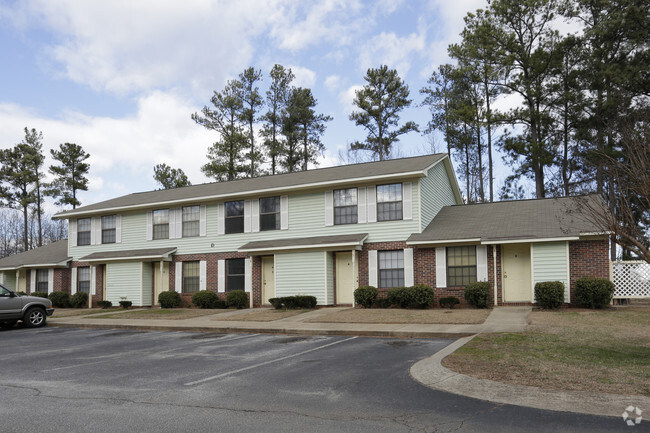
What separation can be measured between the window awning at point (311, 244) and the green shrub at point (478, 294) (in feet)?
14.8

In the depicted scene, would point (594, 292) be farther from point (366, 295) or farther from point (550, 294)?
point (366, 295)

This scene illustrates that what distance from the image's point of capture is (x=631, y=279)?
57.6 feet

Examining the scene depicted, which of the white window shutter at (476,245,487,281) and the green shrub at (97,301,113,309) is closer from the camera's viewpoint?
the white window shutter at (476,245,487,281)

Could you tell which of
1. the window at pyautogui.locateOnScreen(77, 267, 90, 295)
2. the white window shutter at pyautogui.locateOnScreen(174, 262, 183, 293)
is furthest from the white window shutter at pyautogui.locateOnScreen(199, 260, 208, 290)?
the window at pyautogui.locateOnScreen(77, 267, 90, 295)

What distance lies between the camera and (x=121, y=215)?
26859mm

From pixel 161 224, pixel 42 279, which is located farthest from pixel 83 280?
pixel 161 224

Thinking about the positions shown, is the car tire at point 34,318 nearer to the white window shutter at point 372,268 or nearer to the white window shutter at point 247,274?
the white window shutter at point 247,274

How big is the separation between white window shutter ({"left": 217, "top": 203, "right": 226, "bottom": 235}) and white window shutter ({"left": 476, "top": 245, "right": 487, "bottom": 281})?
11.8 meters

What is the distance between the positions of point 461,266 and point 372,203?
440 centimetres

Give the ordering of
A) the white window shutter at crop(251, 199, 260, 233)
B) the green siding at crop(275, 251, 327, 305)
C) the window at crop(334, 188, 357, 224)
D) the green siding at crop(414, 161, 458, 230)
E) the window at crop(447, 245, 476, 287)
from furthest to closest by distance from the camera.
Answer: the white window shutter at crop(251, 199, 260, 233), the window at crop(334, 188, 357, 224), the green siding at crop(414, 161, 458, 230), the green siding at crop(275, 251, 327, 305), the window at crop(447, 245, 476, 287)

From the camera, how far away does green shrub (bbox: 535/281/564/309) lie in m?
16.7

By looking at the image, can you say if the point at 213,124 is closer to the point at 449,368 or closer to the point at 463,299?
the point at 463,299

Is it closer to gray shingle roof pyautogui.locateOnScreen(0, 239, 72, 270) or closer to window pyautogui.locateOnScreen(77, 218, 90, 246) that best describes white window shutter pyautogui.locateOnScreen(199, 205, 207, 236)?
window pyautogui.locateOnScreen(77, 218, 90, 246)

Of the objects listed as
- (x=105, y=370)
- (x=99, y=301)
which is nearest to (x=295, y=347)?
(x=105, y=370)
